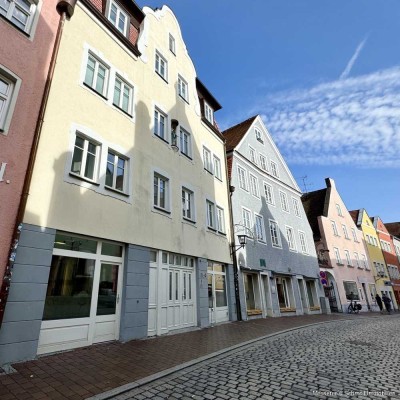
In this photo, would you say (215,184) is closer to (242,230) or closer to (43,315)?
(242,230)

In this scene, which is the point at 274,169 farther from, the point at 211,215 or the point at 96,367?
the point at 96,367

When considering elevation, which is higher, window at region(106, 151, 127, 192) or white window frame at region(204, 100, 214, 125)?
white window frame at region(204, 100, 214, 125)

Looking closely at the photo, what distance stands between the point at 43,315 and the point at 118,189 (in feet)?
14.0

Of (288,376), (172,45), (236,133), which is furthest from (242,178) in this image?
(288,376)

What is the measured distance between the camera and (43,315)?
6.59 metres

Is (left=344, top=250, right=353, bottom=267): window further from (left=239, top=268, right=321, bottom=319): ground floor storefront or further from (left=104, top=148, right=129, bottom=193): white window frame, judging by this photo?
(left=104, top=148, right=129, bottom=193): white window frame

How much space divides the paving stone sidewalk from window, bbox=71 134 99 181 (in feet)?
15.3

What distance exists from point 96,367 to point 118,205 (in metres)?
4.75

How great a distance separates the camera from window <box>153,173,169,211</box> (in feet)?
36.8

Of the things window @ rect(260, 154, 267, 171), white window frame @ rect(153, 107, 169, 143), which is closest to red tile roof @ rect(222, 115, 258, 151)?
window @ rect(260, 154, 267, 171)

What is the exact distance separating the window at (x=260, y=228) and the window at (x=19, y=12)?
1602 centimetres

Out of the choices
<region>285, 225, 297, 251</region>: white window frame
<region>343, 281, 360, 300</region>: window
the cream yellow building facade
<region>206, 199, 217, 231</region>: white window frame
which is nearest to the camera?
the cream yellow building facade

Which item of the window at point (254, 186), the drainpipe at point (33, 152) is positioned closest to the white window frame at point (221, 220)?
the window at point (254, 186)

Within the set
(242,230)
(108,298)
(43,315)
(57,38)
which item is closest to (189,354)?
(108,298)
